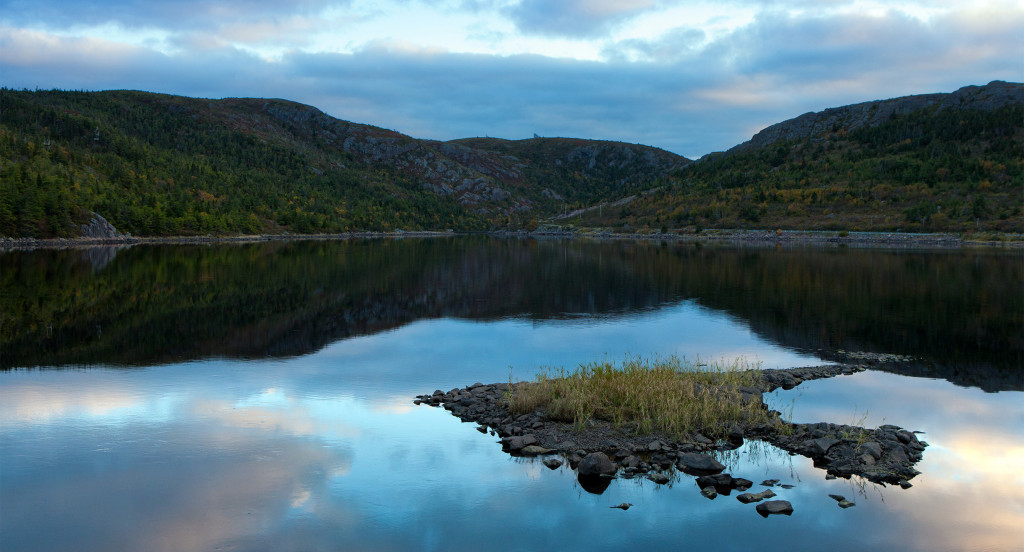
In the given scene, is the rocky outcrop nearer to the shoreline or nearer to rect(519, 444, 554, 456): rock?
rect(519, 444, 554, 456): rock

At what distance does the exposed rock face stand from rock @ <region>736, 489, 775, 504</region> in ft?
348

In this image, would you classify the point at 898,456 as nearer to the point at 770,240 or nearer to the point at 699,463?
the point at 699,463

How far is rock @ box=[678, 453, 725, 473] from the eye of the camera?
12805 millimetres

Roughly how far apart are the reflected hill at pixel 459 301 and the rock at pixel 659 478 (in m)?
13.4

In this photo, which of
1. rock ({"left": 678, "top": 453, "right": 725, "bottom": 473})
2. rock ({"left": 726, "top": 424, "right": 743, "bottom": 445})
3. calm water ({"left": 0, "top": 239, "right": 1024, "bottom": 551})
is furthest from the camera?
rock ({"left": 726, "top": 424, "right": 743, "bottom": 445})

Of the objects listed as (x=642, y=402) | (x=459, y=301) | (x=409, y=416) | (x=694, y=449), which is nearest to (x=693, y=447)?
(x=694, y=449)

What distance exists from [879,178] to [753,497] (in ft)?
471

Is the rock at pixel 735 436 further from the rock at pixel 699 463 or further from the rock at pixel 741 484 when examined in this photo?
the rock at pixel 741 484

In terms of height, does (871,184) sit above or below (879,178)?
below

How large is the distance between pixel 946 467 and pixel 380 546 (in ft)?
36.8

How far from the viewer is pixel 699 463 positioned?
1290 cm

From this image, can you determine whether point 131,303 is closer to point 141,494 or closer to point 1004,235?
point 141,494

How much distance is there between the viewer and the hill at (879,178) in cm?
11512

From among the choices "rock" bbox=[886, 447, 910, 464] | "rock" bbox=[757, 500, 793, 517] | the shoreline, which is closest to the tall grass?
"rock" bbox=[886, 447, 910, 464]
